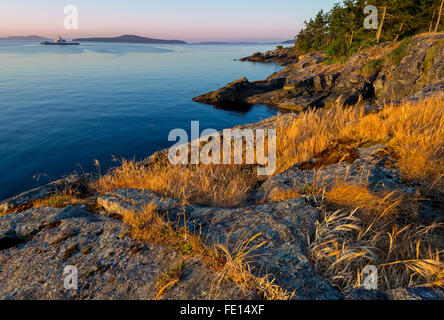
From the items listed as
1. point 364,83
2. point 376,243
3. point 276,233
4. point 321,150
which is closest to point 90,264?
point 276,233

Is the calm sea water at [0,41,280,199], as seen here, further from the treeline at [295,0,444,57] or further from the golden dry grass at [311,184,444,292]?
the treeline at [295,0,444,57]

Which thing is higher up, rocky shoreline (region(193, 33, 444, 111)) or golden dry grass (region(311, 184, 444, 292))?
rocky shoreline (region(193, 33, 444, 111))

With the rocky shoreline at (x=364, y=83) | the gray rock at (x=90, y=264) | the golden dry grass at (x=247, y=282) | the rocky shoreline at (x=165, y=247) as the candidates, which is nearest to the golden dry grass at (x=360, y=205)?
the golden dry grass at (x=247, y=282)

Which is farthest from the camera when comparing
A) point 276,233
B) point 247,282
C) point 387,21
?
point 387,21

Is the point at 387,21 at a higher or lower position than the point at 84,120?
higher

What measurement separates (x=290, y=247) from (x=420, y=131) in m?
4.41

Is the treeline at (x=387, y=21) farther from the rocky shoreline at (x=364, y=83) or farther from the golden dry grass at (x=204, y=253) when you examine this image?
the golden dry grass at (x=204, y=253)

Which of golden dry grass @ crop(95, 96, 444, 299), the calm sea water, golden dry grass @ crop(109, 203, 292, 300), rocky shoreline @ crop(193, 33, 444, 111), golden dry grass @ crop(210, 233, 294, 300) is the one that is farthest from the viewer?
rocky shoreline @ crop(193, 33, 444, 111)

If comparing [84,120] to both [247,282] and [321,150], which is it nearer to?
[321,150]

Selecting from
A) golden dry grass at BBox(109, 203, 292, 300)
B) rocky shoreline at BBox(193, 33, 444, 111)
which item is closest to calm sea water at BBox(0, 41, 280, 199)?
rocky shoreline at BBox(193, 33, 444, 111)

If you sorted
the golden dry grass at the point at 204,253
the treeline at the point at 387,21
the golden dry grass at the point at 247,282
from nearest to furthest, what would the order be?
1. the golden dry grass at the point at 247,282
2. the golden dry grass at the point at 204,253
3. the treeline at the point at 387,21

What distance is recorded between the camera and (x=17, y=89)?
33688 millimetres
